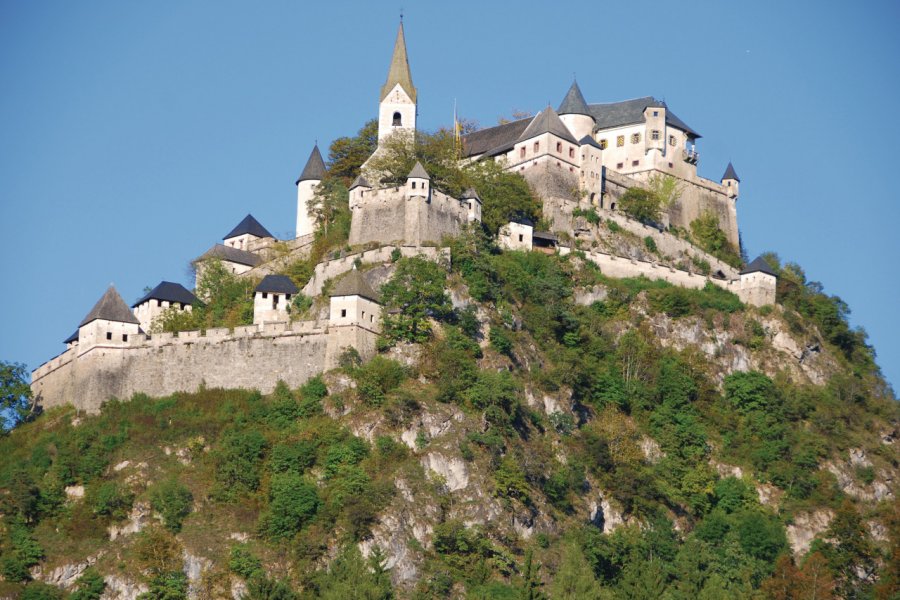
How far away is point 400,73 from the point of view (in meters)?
95.1

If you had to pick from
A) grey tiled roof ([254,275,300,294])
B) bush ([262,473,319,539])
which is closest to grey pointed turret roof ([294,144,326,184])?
grey tiled roof ([254,275,300,294])

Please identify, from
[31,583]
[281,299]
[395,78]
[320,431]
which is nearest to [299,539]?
[320,431]

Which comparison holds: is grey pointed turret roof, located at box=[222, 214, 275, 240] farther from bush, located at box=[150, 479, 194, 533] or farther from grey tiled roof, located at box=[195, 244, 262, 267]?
bush, located at box=[150, 479, 194, 533]

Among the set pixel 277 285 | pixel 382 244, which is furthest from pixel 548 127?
pixel 277 285

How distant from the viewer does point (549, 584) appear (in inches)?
2655

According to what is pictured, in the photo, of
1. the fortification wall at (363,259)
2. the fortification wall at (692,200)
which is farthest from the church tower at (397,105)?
the fortification wall at (363,259)

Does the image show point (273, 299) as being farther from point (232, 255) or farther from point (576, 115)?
point (576, 115)

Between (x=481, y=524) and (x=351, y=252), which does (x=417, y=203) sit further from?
(x=481, y=524)

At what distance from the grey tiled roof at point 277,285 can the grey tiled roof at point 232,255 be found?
8.35m

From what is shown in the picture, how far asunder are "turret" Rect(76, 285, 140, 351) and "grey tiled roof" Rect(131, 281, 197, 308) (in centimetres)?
451

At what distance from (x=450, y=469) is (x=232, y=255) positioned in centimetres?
2399

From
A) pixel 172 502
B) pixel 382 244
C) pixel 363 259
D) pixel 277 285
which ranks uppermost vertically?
pixel 382 244

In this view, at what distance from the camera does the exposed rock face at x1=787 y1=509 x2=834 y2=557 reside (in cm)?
7569

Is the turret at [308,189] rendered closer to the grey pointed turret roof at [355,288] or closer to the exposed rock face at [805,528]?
the grey pointed turret roof at [355,288]
